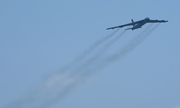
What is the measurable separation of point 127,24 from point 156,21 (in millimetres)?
6299

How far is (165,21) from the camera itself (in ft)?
A: 303

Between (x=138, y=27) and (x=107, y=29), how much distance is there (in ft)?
21.4

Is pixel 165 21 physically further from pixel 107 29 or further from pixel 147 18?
pixel 107 29

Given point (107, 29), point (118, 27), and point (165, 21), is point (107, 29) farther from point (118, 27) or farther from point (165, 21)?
point (165, 21)

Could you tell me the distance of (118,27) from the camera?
90438 mm

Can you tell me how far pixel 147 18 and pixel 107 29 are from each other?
351 inches

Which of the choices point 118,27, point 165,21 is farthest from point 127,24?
point 165,21

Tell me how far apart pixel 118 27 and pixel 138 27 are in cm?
426

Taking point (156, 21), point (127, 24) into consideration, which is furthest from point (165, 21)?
point (127, 24)

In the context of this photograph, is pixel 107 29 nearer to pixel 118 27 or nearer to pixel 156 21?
pixel 118 27

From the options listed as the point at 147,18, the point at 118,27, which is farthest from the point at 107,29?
the point at 147,18

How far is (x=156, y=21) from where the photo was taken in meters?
91.8

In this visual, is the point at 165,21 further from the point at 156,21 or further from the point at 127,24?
the point at 127,24

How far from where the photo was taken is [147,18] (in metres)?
90.8
